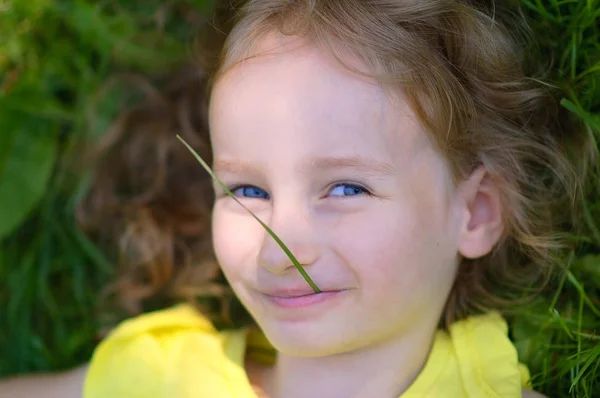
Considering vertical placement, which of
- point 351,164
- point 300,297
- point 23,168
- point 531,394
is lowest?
point 531,394

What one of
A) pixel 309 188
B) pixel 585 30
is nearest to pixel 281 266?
pixel 309 188

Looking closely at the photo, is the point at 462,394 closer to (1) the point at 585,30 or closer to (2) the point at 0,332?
(1) the point at 585,30

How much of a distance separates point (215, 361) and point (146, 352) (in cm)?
18

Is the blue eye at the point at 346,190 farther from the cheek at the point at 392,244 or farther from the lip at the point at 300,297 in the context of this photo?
the lip at the point at 300,297

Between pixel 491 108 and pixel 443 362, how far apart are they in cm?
58

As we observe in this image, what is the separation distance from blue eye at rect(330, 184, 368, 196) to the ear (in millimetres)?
247

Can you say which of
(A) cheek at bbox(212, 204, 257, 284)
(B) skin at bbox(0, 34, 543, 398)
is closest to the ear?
(B) skin at bbox(0, 34, 543, 398)

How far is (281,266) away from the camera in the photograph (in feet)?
5.23

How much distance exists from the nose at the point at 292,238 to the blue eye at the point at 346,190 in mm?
75

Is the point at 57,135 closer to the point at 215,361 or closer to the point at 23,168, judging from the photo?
the point at 23,168

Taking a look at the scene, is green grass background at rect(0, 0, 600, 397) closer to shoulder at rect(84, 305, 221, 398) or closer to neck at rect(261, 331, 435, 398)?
shoulder at rect(84, 305, 221, 398)

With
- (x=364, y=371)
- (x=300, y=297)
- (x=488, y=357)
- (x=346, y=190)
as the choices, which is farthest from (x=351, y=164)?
(x=488, y=357)

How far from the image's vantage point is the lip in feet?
5.32

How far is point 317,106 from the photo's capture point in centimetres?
156
